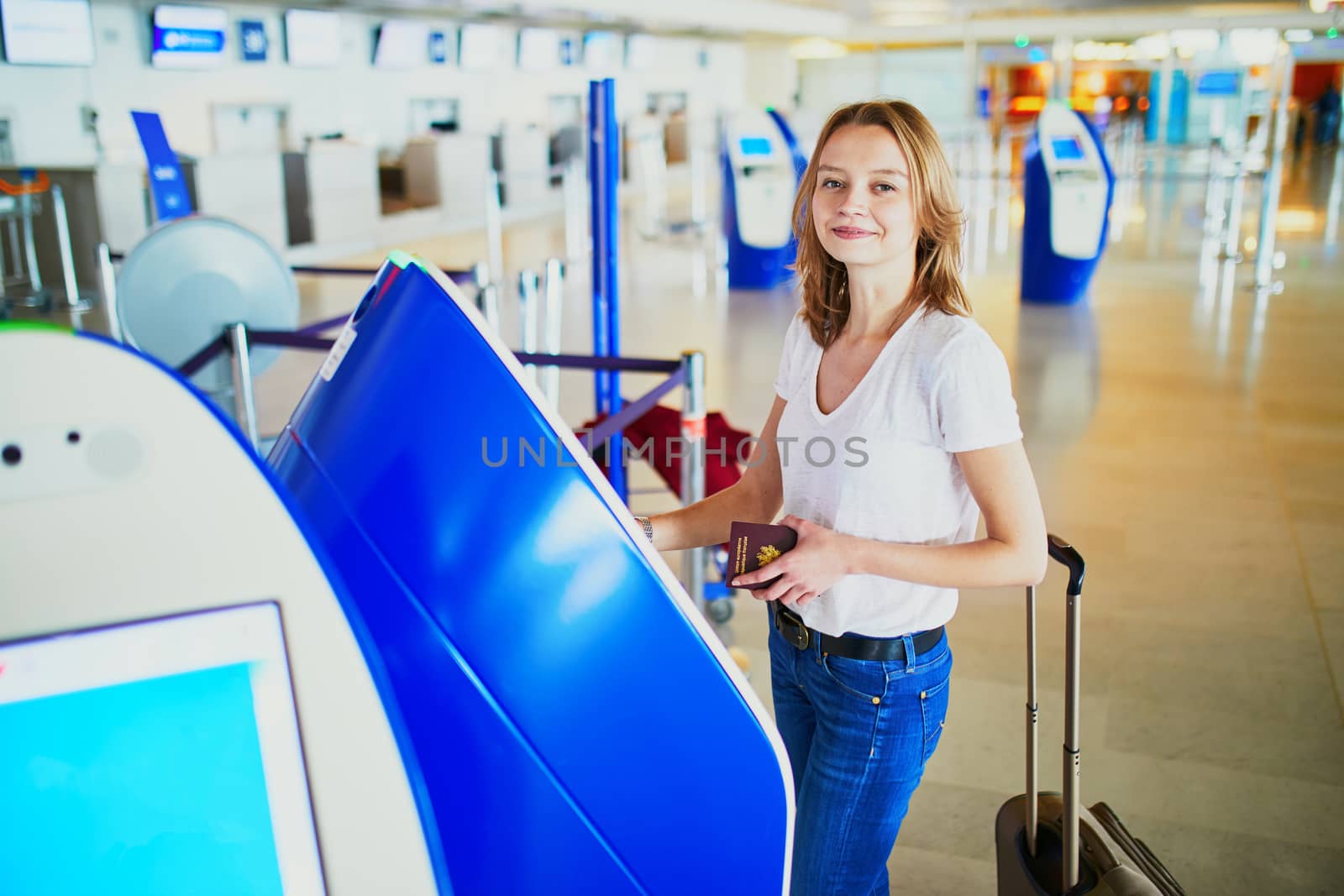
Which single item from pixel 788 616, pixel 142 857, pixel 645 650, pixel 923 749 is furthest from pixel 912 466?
pixel 142 857

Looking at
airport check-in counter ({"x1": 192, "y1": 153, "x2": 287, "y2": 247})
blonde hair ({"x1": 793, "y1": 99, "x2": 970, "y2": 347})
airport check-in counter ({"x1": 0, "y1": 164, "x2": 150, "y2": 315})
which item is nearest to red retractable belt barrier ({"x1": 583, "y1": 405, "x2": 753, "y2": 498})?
blonde hair ({"x1": 793, "y1": 99, "x2": 970, "y2": 347})

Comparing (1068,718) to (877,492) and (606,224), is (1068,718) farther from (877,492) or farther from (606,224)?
(606,224)

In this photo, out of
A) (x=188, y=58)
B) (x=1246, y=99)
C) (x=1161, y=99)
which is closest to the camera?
(x=188, y=58)

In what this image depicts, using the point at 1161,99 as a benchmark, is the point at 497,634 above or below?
below

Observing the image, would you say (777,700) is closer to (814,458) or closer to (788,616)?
(788,616)

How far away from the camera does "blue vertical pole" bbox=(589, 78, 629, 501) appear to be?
9.99 feet

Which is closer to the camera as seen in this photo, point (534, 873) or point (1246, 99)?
point (534, 873)

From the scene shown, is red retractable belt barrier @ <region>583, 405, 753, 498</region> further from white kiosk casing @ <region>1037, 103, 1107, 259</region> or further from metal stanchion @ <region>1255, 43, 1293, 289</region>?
metal stanchion @ <region>1255, 43, 1293, 289</region>

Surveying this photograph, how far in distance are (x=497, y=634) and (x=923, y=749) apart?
2.56 feet

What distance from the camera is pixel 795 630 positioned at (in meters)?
1.48

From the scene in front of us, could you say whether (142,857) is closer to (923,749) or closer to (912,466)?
(912,466)

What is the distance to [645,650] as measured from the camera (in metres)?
0.95

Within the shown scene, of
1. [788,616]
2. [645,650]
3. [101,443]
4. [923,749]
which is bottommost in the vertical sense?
[923,749]

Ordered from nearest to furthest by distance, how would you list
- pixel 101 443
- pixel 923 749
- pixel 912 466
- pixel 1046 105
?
pixel 101 443 → pixel 912 466 → pixel 923 749 → pixel 1046 105
